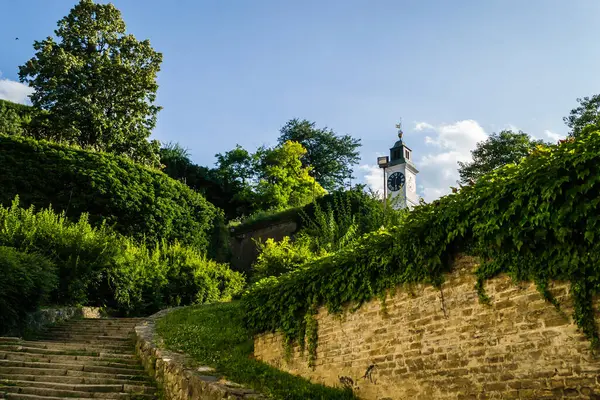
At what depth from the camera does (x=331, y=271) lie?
7.76m

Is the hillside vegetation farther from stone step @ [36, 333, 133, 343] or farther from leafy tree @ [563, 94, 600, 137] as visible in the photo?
leafy tree @ [563, 94, 600, 137]

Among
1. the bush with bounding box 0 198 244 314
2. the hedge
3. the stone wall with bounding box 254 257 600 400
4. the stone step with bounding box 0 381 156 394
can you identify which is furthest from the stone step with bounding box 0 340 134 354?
the hedge

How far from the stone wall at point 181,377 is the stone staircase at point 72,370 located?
0.25 m

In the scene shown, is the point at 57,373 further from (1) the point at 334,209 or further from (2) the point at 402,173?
(2) the point at 402,173

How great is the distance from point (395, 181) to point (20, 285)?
139 feet

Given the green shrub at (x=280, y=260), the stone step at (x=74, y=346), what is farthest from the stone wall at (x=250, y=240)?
the stone step at (x=74, y=346)

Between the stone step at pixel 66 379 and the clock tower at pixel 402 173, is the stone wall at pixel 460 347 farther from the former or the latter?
the clock tower at pixel 402 173

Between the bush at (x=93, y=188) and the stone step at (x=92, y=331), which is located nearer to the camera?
the stone step at (x=92, y=331)

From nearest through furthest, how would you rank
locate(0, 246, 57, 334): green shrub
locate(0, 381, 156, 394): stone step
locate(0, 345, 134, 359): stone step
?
locate(0, 381, 156, 394): stone step → locate(0, 345, 134, 359): stone step → locate(0, 246, 57, 334): green shrub

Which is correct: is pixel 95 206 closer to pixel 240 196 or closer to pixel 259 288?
pixel 259 288

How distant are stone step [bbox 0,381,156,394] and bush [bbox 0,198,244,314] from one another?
6.10 meters

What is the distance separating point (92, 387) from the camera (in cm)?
800

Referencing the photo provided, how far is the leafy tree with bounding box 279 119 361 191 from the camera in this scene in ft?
150

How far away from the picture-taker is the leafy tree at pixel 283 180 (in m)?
32.9
